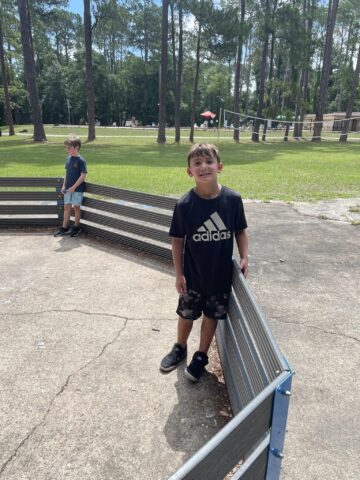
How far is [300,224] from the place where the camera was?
7340mm

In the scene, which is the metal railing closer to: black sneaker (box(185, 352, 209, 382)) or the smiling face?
black sneaker (box(185, 352, 209, 382))

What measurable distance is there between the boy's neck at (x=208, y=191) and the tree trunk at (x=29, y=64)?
87.9ft

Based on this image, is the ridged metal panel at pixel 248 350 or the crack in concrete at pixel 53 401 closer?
the ridged metal panel at pixel 248 350

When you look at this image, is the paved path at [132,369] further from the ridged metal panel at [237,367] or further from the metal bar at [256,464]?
the metal bar at [256,464]

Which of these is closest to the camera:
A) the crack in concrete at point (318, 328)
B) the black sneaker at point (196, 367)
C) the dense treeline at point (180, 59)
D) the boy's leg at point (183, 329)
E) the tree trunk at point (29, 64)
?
the black sneaker at point (196, 367)

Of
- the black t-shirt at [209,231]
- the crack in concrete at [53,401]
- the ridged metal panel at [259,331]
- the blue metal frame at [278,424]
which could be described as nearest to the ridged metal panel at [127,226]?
the crack in concrete at [53,401]

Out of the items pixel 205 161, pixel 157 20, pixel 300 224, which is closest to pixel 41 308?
pixel 205 161

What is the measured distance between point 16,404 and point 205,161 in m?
2.14

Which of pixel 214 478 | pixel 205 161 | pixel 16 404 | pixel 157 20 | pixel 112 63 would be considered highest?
pixel 157 20

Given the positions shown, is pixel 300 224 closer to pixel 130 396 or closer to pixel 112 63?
pixel 130 396

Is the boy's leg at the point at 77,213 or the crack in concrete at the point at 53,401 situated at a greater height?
the boy's leg at the point at 77,213

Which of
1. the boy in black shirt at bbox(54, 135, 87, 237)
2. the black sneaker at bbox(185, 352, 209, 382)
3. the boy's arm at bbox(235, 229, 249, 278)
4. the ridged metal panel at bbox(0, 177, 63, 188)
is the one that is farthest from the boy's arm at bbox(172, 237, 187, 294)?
the ridged metal panel at bbox(0, 177, 63, 188)

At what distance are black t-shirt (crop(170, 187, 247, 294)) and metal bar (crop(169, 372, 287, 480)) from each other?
1.25 metres

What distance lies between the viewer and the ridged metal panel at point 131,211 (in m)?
5.31
